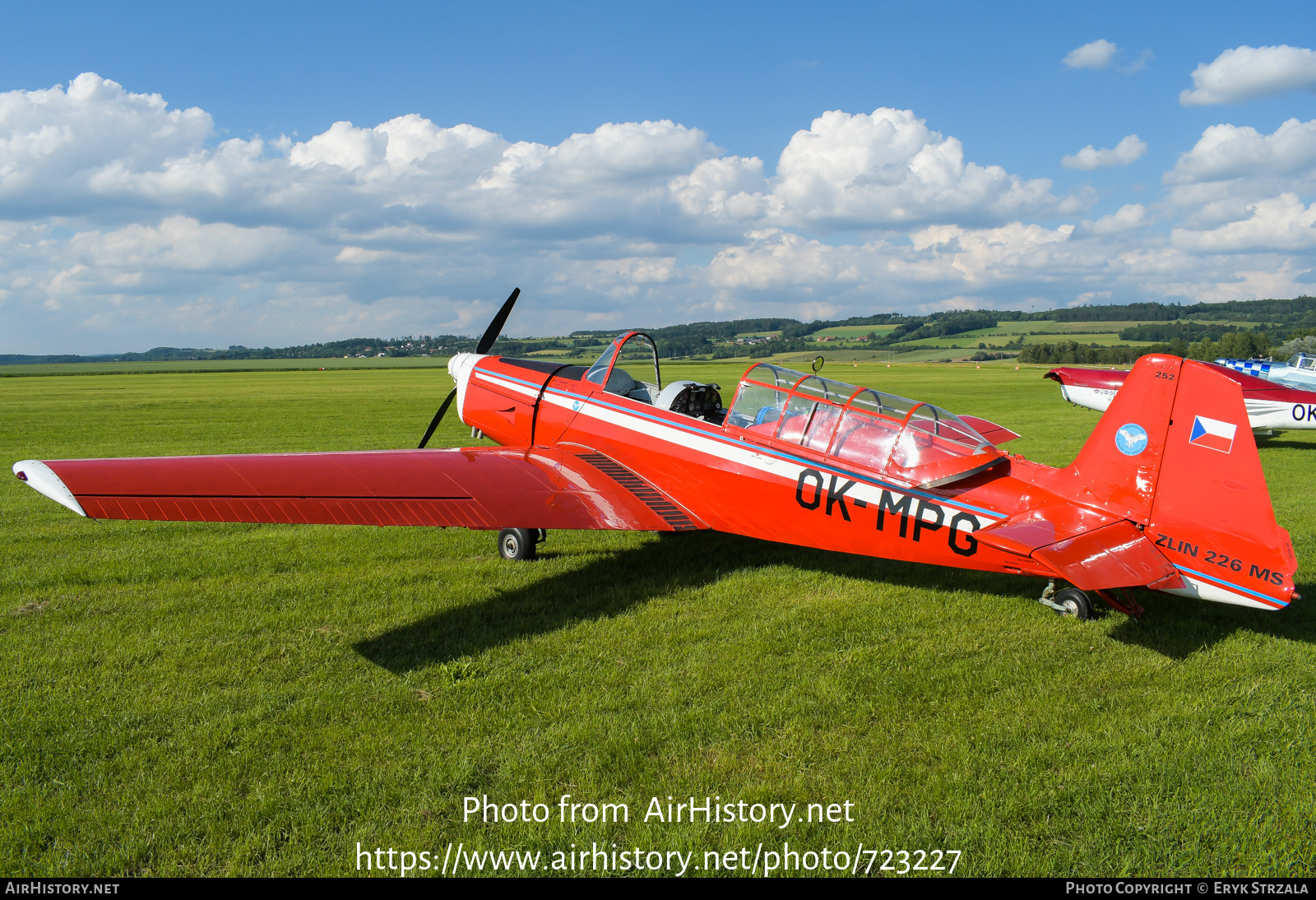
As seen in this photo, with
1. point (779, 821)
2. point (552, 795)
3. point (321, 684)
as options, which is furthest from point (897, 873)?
point (321, 684)

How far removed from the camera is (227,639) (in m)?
5.14

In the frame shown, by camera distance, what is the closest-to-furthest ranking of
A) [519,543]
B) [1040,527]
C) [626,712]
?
[626,712], [1040,527], [519,543]

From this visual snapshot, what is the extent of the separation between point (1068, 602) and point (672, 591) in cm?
313

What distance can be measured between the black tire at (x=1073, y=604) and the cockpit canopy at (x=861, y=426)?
1215 millimetres

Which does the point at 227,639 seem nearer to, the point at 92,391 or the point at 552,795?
the point at 552,795

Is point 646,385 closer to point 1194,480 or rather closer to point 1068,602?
point 1068,602

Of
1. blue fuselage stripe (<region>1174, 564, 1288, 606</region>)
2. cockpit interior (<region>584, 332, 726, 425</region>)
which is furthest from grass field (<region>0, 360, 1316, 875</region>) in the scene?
cockpit interior (<region>584, 332, 726, 425</region>)

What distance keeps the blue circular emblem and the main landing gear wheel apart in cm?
500

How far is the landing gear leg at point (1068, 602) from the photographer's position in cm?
545

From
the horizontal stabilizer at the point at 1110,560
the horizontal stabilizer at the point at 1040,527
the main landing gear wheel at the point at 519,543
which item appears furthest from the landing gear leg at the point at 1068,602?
the main landing gear wheel at the point at 519,543

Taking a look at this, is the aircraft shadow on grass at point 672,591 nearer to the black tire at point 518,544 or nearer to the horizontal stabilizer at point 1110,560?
the black tire at point 518,544

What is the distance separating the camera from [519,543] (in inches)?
285

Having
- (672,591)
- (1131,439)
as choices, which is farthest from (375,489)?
(1131,439)

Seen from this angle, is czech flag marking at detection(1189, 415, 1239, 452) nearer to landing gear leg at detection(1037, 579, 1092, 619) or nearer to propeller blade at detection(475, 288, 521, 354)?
landing gear leg at detection(1037, 579, 1092, 619)
